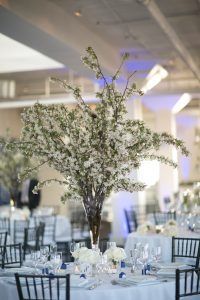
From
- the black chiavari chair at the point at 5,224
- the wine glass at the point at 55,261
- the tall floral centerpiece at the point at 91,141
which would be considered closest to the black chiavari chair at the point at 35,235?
the black chiavari chair at the point at 5,224

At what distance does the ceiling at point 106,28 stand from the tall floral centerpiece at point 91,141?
2981 millimetres

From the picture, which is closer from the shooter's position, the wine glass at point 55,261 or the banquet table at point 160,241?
the wine glass at point 55,261

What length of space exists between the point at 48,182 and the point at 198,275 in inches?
55.0

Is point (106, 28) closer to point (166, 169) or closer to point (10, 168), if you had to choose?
point (10, 168)

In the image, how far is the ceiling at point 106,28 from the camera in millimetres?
8258

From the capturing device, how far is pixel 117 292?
167 inches

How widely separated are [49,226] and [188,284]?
611 centimetres

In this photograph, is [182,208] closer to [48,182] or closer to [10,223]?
[10,223]

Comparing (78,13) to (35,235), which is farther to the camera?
(78,13)

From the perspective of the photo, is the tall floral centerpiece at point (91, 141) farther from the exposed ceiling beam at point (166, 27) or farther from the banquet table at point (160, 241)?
the banquet table at point (160, 241)

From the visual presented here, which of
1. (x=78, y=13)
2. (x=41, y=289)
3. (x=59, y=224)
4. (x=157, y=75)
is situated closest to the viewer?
(x=41, y=289)

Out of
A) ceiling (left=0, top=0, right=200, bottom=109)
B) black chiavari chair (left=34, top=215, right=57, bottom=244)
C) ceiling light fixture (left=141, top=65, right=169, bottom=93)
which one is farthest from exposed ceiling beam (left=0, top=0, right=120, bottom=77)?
black chiavari chair (left=34, top=215, right=57, bottom=244)

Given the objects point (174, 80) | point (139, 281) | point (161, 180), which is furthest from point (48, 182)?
point (161, 180)

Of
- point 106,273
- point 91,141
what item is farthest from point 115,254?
point 91,141
